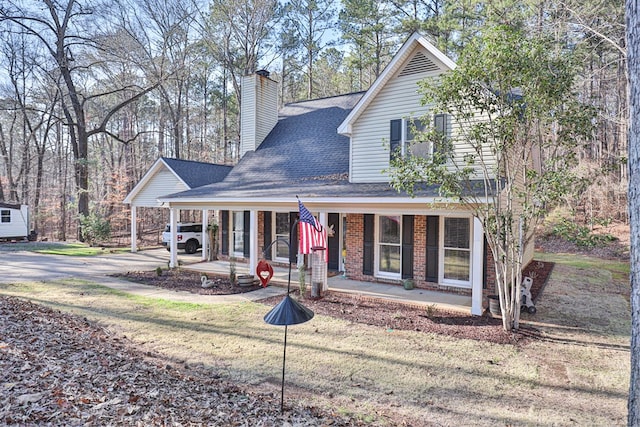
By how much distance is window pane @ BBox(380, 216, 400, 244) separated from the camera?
10853mm

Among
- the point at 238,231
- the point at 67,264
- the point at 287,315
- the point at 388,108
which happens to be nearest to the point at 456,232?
the point at 388,108

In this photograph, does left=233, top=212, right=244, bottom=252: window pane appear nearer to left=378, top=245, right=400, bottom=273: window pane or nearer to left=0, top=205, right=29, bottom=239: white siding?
left=378, top=245, right=400, bottom=273: window pane

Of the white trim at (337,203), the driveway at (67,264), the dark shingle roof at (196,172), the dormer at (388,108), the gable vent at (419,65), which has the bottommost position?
the driveway at (67,264)

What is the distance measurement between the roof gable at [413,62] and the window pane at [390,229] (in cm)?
340

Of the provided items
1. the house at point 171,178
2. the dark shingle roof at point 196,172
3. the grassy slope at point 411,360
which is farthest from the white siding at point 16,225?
the grassy slope at point 411,360

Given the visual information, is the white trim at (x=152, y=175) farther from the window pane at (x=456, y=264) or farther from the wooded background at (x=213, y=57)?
the window pane at (x=456, y=264)

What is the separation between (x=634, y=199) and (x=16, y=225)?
98.5 feet

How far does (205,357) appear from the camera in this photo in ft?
19.1

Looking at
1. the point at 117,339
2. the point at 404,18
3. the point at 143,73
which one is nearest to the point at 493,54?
the point at 117,339

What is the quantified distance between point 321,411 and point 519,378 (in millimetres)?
2857

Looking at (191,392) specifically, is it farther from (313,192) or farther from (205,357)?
(313,192)

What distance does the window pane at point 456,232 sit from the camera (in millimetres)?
9797

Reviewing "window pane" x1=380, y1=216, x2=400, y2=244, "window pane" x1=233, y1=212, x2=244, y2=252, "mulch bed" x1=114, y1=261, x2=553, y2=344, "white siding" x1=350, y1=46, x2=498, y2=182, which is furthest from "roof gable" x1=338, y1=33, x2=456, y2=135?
"window pane" x1=233, y1=212, x2=244, y2=252

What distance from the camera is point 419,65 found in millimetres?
10172
